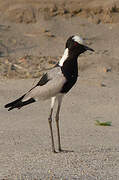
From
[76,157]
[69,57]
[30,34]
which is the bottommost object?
[30,34]

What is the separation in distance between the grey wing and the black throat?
4 centimetres

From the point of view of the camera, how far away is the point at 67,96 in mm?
9656

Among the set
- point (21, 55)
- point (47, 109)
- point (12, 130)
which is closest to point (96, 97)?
point (47, 109)

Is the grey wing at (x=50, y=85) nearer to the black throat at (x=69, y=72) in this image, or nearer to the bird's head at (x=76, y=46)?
the black throat at (x=69, y=72)

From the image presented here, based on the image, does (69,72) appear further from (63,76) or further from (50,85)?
(50,85)

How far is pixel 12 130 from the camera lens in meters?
7.47

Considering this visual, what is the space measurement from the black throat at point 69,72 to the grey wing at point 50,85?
45 mm

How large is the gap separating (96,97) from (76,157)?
12.7 feet

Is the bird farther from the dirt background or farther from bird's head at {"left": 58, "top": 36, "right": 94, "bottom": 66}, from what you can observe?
the dirt background

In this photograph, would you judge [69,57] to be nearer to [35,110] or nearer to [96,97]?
[35,110]

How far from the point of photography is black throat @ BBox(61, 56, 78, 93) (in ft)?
20.1

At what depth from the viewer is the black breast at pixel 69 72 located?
6125mm

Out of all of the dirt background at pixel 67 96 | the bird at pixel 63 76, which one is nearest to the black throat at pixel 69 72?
the bird at pixel 63 76

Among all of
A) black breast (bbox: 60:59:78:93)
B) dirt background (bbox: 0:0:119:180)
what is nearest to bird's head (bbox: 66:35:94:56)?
black breast (bbox: 60:59:78:93)
